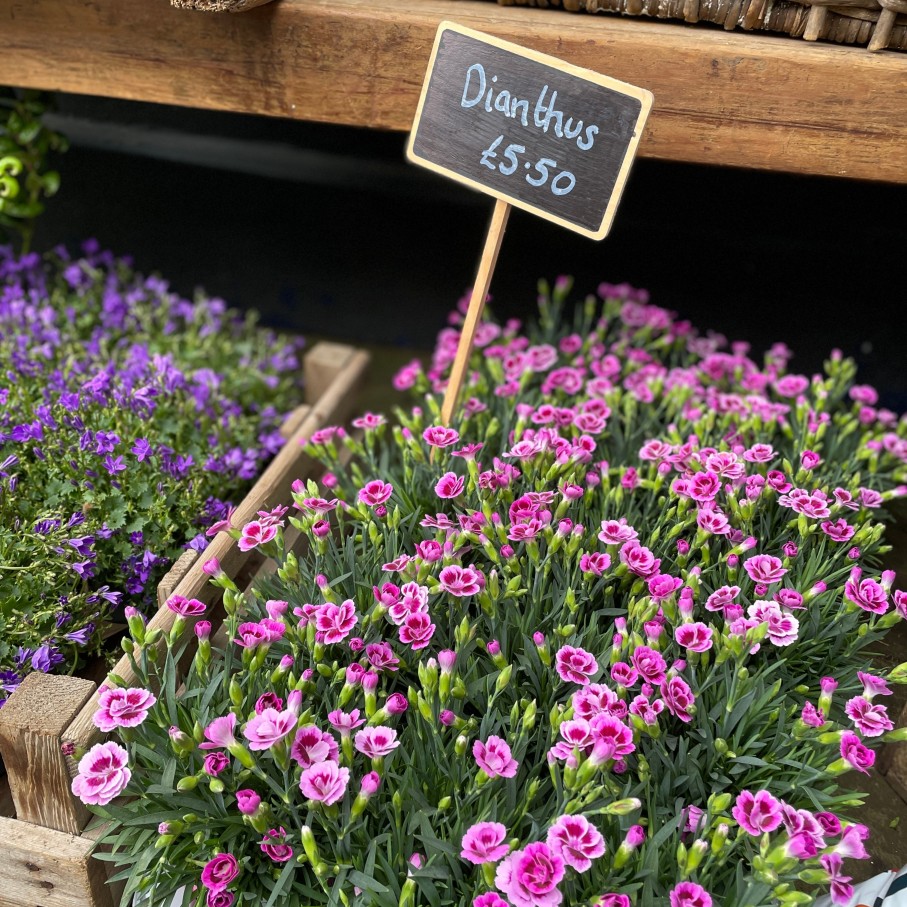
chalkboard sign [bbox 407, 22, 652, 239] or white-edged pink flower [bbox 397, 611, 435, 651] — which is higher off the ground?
chalkboard sign [bbox 407, 22, 652, 239]

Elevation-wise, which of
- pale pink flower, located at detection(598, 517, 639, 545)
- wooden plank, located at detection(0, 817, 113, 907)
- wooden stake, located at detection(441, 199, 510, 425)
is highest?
wooden stake, located at detection(441, 199, 510, 425)

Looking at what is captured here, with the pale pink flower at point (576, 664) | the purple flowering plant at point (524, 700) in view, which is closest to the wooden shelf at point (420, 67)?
the purple flowering plant at point (524, 700)

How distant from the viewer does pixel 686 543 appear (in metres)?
1.50

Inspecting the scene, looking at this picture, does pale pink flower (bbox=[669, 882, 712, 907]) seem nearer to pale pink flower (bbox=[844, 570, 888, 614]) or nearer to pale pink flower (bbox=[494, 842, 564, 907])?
pale pink flower (bbox=[494, 842, 564, 907])

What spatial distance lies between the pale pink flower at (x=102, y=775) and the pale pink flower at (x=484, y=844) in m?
0.45

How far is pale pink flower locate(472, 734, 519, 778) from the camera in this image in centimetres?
108

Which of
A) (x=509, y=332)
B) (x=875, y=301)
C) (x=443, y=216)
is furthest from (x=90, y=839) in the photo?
(x=875, y=301)

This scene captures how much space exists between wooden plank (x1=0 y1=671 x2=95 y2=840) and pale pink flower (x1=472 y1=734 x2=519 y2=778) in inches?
25.9

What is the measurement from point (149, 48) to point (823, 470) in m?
1.77

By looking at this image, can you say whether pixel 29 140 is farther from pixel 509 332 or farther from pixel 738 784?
pixel 738 784

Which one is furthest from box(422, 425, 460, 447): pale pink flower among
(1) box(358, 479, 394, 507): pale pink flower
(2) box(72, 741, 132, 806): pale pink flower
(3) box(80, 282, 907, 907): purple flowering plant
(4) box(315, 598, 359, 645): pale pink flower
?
(2) box(72, 741, 132, 806): pale pink flower

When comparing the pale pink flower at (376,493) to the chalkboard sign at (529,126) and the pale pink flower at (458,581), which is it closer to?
the pale pink flower at (458,581)

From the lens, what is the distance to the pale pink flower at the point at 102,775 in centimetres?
106

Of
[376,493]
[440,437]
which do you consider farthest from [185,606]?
[440,437]
